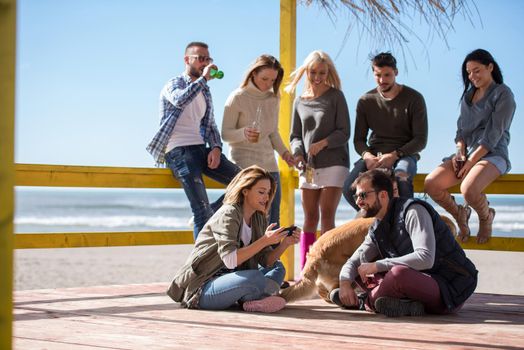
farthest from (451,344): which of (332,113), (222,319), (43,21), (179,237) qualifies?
(43,21)

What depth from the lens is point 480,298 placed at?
4891 mm

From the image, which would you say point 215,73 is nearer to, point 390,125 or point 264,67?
point 264,67

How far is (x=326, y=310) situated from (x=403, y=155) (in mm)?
1300

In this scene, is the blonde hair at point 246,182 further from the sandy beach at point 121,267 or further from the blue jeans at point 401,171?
the sandy beach at point 121,267

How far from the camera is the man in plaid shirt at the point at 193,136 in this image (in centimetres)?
484

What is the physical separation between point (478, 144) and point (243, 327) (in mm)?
2145

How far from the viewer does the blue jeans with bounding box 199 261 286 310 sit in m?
4.02

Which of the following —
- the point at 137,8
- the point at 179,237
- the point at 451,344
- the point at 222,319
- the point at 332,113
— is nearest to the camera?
the point at 451,344

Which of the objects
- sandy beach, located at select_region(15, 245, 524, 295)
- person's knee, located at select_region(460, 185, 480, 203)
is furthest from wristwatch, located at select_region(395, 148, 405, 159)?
sandy beach, located at select_region(15, 245, 524, 295)

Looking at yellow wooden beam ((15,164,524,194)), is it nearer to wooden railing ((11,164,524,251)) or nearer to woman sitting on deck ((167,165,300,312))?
wooden railing ((11,164,524,251))

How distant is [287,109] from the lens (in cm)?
593

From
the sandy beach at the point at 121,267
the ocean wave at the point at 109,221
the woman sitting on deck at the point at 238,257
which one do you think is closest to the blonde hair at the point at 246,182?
the woman sitting on deck at the point at 238,257

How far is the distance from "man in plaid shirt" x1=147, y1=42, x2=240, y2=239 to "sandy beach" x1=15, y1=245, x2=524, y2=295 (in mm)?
11667

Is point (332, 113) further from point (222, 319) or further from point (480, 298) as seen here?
point (222, 319)
